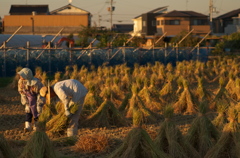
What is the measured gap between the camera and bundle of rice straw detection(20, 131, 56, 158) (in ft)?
17.7

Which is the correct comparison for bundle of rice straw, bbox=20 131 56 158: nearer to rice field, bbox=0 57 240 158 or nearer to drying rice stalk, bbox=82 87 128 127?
rice field, bbox=0 57 240 158

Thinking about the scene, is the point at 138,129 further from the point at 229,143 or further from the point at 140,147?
the point at 229,143

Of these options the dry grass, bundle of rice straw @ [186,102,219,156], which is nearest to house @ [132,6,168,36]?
bundle of rice straw @ [186,102,219,156]

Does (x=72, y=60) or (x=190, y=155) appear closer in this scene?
(x=190, y=155)

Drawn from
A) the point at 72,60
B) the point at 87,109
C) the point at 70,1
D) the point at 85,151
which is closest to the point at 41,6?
the point at 70,1

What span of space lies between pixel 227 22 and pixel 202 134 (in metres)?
51.4

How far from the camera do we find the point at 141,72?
18.3 m

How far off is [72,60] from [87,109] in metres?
11.8

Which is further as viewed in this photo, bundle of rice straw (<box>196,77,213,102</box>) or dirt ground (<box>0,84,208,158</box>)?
bundle of rice straw (<box>196,77,213,102</box>)

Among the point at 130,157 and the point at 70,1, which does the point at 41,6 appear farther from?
the point at 130,157

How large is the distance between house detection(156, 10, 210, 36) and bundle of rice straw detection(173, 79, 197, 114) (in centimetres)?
3788

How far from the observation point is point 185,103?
11.8 m

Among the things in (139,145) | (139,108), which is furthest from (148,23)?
(139,145)

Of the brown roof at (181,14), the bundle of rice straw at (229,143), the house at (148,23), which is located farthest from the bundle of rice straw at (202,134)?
the house at (148,23)
